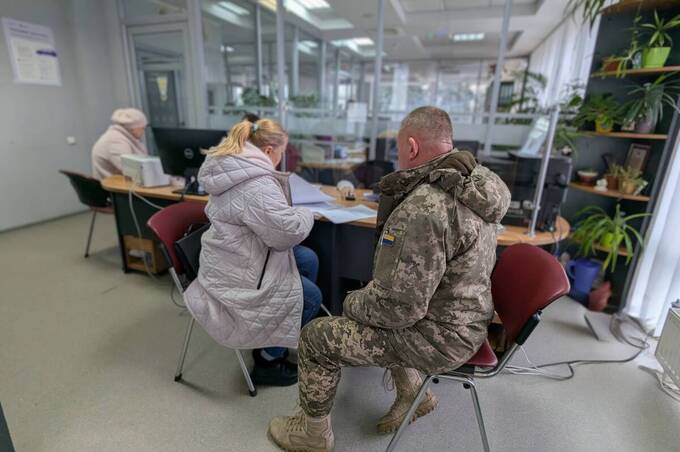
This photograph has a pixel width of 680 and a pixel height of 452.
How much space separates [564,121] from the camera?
2918mm

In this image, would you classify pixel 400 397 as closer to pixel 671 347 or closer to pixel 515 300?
pixel 515 300

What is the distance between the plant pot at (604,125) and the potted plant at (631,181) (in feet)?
0.97

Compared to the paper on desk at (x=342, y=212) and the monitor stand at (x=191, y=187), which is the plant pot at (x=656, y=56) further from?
the monitor stand at (x=191, y=187)

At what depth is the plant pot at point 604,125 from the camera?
2.40m

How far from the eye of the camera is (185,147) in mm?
2436

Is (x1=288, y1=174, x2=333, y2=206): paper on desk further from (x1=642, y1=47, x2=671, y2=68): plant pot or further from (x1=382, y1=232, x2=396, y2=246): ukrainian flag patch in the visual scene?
(x1=642, y1=47, x2=671, y2=68): plant pot

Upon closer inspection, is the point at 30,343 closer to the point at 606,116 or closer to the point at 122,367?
the point at 122,367

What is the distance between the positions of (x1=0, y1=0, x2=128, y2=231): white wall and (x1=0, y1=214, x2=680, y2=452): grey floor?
6.99ft

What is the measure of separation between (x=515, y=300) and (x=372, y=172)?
2.08 m

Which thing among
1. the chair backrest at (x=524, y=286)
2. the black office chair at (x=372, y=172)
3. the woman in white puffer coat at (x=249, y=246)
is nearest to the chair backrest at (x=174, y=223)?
the woman in white puffer coat at (x=249, y=246)

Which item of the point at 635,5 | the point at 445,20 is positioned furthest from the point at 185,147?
the point at 445,20

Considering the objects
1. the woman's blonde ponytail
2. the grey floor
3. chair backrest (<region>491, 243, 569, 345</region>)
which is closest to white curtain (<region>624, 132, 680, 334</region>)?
the grey floor

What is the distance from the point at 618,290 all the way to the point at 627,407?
112 cm

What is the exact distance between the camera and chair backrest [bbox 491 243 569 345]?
1097 mm
